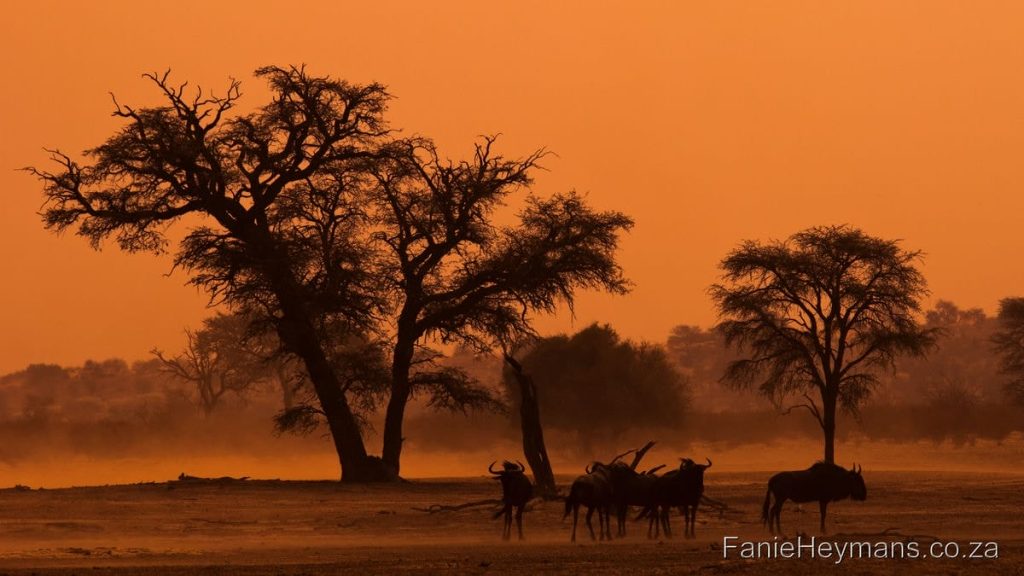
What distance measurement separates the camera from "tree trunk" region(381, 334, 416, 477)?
4412 centimetres

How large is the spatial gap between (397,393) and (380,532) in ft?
55.8

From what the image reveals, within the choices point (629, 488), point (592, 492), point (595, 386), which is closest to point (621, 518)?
point (629, 488)

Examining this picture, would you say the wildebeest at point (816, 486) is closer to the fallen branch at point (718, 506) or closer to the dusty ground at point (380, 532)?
the dusty ground at point (380, 532)

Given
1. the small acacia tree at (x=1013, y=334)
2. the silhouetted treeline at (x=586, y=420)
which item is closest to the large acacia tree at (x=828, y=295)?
the silhouetted treeline at (x=586, y=420)

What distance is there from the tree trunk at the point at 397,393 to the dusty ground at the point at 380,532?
491cm

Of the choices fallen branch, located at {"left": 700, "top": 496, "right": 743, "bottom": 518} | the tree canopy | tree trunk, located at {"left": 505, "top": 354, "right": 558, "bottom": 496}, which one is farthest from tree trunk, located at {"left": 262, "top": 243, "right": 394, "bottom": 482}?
the tree canopy

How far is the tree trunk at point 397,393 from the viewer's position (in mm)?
44125

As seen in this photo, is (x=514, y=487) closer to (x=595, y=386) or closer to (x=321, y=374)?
(x=321, y=374)

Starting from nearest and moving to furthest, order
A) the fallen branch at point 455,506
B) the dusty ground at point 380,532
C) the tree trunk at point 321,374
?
the dusty ground at point 380,532 < the fallen branch at point 455,506 < the tree trunk at point 321,374

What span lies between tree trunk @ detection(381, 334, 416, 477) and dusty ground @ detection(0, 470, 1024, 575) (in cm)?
491

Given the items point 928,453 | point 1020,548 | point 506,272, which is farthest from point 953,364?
point 1020,548

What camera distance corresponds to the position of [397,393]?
4438 cm

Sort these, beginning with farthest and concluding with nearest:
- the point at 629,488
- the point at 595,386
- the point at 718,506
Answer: the point at 595,386, the point at 718,506, the point at 629,488

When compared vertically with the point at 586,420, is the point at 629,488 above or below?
below
